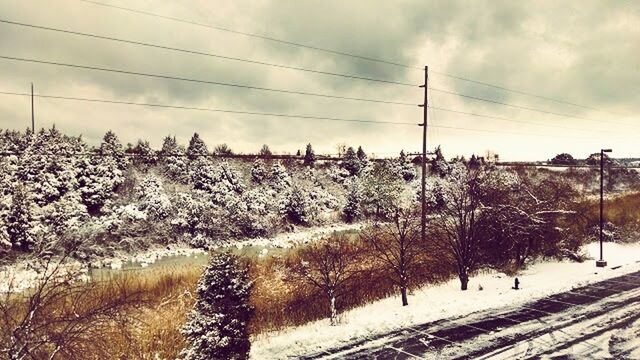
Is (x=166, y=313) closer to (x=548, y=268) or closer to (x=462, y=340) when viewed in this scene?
(x=462, y=340)

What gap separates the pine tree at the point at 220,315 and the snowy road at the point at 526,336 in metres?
2.62

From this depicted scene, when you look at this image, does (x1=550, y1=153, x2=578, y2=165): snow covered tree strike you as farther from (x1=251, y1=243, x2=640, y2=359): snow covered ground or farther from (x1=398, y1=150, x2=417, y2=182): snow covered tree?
(x1=251, y1=243, x2=640, y2=359): snow covered ground

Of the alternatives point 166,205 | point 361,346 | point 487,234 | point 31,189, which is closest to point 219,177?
point 166,205

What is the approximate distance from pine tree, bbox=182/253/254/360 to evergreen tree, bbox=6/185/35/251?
69.7 ft

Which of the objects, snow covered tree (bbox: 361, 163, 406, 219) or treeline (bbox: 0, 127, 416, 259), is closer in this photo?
treeline (bbox: 0, 127, 416, 259)

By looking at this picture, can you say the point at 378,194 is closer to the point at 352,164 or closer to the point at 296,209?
the point at 296,209

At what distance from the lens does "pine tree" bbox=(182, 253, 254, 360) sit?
9.84 meters

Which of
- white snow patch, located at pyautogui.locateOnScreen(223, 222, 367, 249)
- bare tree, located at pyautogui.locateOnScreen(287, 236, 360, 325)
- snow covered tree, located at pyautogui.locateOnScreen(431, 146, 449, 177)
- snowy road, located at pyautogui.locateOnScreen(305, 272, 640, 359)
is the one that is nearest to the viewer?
snowy road, located at pyautogui.locateOnScreen(305, 272, 640, 359)

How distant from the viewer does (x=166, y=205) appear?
35250 millimetres

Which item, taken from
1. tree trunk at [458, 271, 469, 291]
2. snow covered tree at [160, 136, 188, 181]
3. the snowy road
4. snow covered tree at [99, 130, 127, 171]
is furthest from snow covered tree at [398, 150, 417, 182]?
Answer: the snowy road

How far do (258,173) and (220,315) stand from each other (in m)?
39.9

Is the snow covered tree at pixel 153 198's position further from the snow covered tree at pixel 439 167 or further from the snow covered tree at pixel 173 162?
the snow covered tree at pixel 439 167

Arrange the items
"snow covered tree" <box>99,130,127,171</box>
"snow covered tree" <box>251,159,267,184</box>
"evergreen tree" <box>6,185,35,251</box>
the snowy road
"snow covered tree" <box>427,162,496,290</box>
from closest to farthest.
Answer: the snowy road
"snow covered tree" <box>427,162,496,290</box>
"evergreen tree" <box>6,185,35,251</box>
"snow covered tree" <box>99,130,127,171</box>
"snow covered tree" <box>251,159,267,184</box>

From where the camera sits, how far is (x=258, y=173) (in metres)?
49.4
